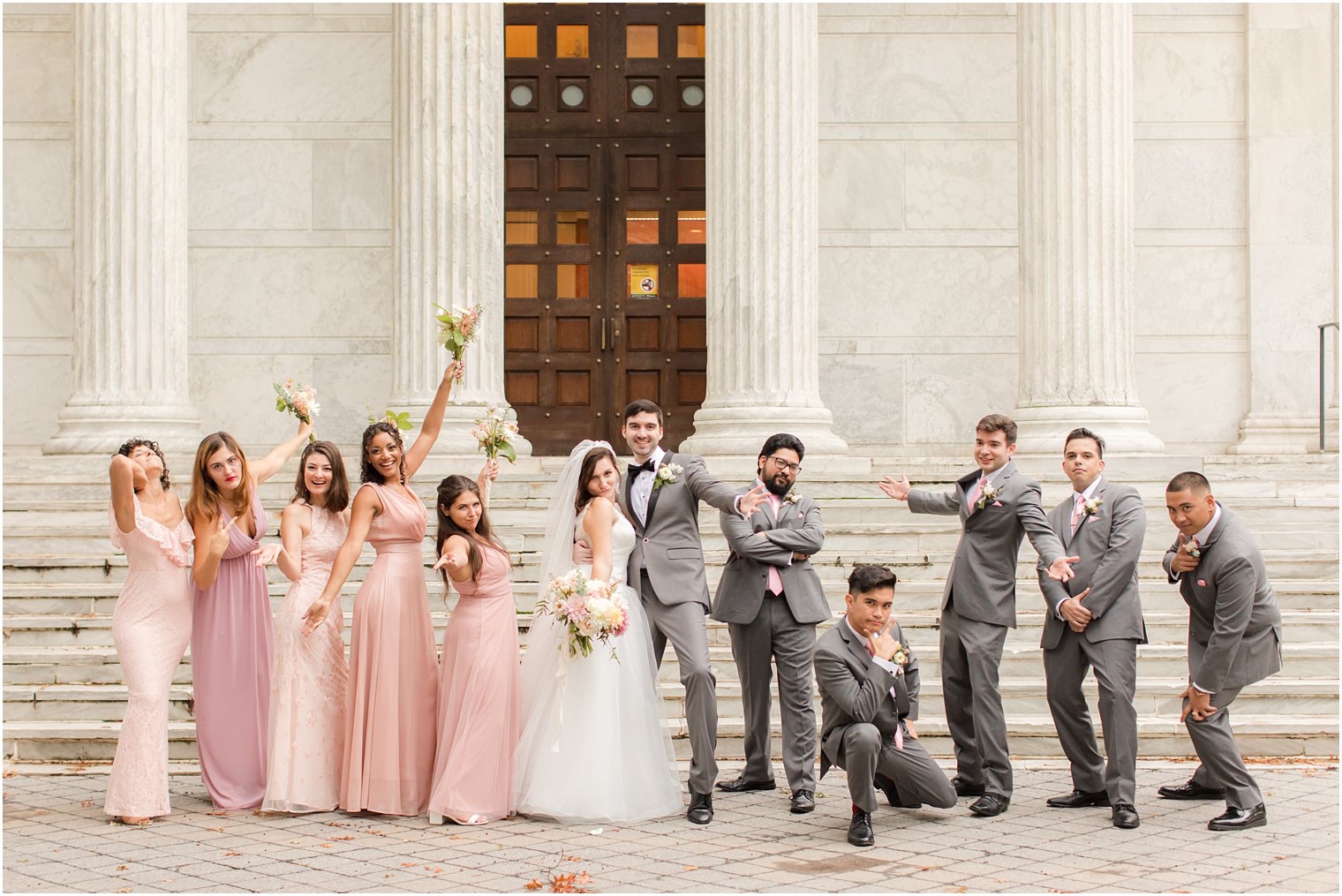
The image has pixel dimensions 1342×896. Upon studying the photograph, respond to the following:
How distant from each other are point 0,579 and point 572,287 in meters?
7.35

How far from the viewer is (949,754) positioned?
9.42 m

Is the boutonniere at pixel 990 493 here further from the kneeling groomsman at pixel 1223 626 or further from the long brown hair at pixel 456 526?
the long brown hair at pixel 456 526

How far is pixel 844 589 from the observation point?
11273 millimetres

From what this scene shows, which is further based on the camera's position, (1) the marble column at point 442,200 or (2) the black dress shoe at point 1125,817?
(1) the marble column at point 442,200

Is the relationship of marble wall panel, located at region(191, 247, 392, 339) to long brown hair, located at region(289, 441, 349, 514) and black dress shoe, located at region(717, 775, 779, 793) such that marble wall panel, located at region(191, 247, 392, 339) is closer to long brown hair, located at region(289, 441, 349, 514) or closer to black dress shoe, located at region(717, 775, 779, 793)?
long brown hair, located at region(289, 441, 349, 514)

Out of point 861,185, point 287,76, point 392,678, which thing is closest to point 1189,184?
point 861,185

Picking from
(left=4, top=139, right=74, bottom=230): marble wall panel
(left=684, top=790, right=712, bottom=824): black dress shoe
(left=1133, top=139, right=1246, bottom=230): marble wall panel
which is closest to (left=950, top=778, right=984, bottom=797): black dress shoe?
(left=684, top=790, right=712, bottom=824): black dress shoe

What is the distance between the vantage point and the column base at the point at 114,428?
43.5 feet

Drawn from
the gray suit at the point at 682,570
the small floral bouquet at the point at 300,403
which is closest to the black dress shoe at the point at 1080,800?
the gray suit at the point at 682,570

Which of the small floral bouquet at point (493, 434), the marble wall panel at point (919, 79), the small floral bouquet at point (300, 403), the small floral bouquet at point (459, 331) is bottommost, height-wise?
the small floral bouquet at point (493, 434)

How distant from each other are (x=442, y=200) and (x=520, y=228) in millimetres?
3338

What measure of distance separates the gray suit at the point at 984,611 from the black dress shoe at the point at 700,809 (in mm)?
1408

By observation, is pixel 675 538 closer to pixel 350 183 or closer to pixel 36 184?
pixel 350 183

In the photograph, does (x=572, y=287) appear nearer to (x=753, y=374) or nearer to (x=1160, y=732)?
(x=753, y=374)
